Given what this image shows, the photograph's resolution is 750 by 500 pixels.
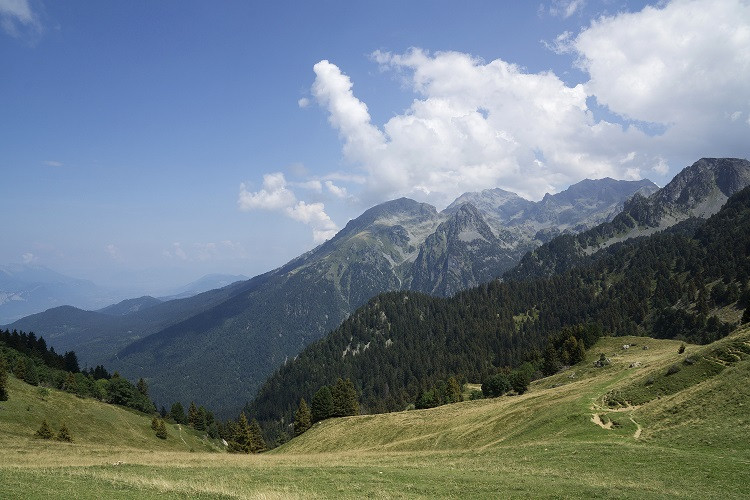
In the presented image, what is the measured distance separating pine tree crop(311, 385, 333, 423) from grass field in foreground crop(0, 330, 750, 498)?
47.4 metres

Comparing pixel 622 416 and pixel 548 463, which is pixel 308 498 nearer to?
pixel 548 463

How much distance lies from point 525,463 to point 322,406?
80.8 meters

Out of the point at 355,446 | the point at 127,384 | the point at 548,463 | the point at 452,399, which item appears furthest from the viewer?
the point at 127,384

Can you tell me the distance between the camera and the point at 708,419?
3472cm

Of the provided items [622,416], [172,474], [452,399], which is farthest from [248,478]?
[452,399]

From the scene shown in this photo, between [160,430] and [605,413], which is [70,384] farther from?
[605,413]

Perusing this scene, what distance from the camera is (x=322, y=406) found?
349 feet

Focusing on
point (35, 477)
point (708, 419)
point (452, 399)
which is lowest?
point (452, 399)

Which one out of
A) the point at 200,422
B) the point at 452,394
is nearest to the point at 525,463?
the point at 452,394

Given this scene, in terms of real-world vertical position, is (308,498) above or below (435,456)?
above

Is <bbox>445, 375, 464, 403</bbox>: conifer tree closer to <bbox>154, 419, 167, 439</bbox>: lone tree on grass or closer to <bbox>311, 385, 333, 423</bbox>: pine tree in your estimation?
<bbox>311, 385, 333, 423</bbox>: pine tree

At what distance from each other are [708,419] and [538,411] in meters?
21.5

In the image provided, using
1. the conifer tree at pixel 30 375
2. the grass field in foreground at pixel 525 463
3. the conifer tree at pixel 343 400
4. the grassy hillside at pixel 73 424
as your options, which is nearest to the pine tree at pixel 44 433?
the grassy hillside at pixel 73 424

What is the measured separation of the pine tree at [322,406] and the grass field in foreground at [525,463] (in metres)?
47.4
